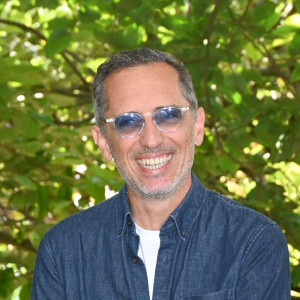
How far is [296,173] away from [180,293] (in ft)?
6.12

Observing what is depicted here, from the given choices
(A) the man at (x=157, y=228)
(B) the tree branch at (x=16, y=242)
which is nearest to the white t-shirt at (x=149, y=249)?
(A) the man at (x=157, y=228)

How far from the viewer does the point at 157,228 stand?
2.21m

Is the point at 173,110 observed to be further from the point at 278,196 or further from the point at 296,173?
the point at 296,173

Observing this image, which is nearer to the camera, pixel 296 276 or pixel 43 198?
pixel 296 276

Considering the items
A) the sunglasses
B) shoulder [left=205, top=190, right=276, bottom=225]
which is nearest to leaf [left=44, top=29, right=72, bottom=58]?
the sunglasses

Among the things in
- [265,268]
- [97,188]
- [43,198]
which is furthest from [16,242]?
[265,268]

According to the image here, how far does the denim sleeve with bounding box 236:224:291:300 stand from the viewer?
1988mm

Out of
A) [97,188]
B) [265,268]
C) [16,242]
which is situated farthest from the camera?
[16,242]

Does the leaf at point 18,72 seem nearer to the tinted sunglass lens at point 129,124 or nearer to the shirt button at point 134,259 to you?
the tinted sunglass lens at point 129,124

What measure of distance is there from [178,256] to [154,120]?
1.22 feet

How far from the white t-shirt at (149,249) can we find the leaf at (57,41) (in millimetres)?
850

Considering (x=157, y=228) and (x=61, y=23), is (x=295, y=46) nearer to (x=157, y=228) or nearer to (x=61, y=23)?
(x=61, y=23)

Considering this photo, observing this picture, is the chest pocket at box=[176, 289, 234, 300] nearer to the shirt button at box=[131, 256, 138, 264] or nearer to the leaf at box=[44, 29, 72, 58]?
the shirt button at box=[131, 256, 138, 264]

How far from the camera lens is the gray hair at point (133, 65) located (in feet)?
7.38
